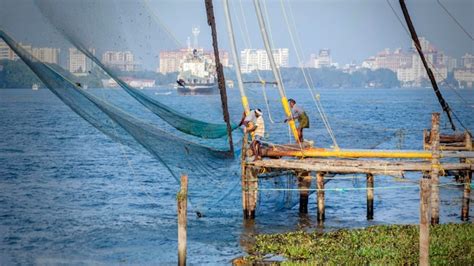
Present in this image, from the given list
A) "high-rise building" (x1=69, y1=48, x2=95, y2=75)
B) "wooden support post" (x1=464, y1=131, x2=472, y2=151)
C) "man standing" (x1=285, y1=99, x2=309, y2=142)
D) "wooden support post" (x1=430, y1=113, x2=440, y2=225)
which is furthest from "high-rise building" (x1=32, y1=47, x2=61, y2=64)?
"wooden support post" (x1=464, y1=131, x2=472, y2=151)

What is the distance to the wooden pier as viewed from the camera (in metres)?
24.3

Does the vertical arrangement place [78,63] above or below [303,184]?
above

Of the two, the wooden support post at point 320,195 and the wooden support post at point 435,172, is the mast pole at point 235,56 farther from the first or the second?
the wooden support post at point 435,172

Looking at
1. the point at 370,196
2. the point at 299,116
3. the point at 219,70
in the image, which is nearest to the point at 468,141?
the point at 370,196

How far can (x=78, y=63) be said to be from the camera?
2445 centimetres

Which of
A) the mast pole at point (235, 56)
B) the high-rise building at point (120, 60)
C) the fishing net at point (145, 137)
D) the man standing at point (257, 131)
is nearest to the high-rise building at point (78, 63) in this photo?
the fishing net at point (145, 137)

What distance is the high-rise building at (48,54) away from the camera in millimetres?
23031

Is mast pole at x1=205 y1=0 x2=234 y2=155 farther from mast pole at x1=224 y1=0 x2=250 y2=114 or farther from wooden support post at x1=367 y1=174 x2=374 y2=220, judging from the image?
wooden support post at x1=367 y1=174 x2=374 y2=220

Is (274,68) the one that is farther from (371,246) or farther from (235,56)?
(371,246)

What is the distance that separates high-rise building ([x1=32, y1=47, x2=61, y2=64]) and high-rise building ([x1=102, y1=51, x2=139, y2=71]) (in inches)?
51.6

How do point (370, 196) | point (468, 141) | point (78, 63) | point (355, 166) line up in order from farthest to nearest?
point (468, 141) < point (370, 196) < point (355, 166) < point (78, 63)

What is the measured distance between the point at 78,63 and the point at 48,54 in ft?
3.39

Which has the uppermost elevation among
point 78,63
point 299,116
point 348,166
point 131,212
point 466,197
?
point 78,63

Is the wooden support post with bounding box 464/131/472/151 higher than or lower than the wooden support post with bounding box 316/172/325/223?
higher
